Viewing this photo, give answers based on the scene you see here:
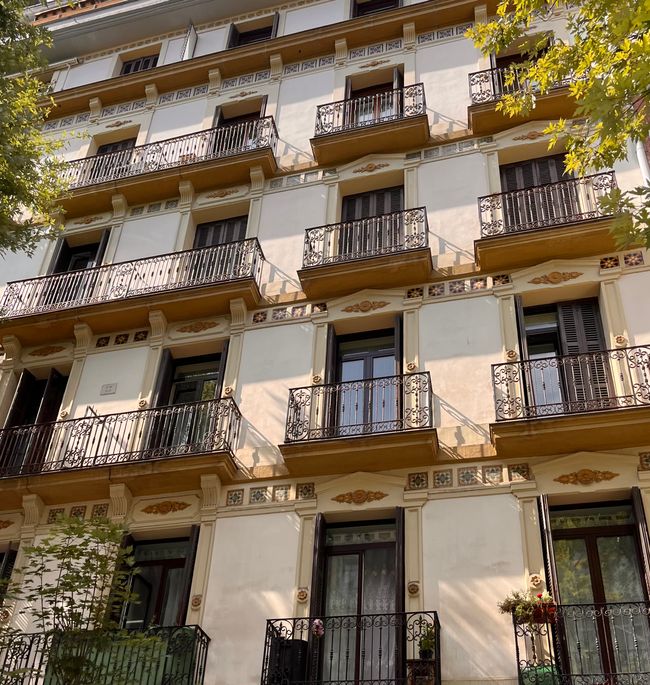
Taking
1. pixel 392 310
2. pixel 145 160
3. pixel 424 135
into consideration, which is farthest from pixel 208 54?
pixel 392 310

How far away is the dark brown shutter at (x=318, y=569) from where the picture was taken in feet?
37.7

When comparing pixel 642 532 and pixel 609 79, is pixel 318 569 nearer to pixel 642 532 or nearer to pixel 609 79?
pixel 642 532

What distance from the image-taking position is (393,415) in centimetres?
1297

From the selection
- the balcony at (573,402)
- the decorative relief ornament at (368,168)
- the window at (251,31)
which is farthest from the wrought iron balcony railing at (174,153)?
the balcony at (573,402)

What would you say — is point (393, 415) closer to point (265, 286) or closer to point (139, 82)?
point (265, 286)

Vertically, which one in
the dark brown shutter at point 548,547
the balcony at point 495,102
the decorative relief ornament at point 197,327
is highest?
the balcony at point 495,102

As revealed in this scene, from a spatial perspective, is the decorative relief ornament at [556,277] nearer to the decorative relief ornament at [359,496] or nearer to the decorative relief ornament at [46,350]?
the decorative relief ornament at [359,496]

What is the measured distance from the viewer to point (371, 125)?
1672 centimetres

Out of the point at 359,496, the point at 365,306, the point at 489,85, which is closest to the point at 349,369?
the point at 365,306

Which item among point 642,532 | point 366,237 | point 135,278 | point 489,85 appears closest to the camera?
point 642,532

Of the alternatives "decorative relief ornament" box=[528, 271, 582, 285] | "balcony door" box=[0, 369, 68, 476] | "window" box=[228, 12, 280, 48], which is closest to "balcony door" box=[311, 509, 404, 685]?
"decorative relief ornament" box=[528, 271, 582, 285]

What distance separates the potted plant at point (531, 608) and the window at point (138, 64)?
17538 mm

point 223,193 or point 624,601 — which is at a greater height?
point 223,193

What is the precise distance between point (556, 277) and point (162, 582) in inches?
328
